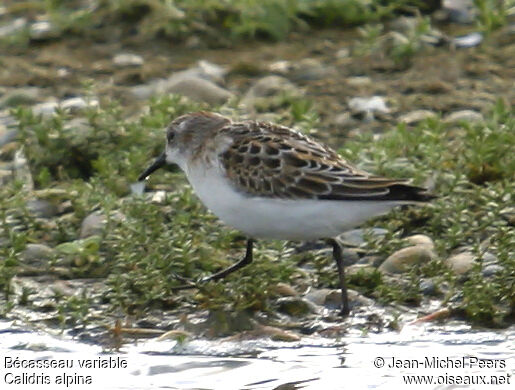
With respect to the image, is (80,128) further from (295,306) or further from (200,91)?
(295,306)

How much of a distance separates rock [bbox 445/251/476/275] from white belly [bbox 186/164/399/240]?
86 cm

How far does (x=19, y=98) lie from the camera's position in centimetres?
1074

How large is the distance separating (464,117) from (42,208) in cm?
337

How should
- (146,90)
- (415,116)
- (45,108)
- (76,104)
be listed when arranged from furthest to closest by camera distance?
1. (146,90)
2. (76,104)
3. (45,108)
4. (415,116)

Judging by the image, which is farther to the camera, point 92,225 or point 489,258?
point 92,225

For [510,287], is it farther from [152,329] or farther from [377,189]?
[152,329]

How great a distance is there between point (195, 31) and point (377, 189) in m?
5.31

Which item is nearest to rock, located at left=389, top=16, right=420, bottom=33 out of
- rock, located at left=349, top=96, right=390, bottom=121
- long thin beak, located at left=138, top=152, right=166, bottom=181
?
rock, located at left=349, top=96, right=390, bottom=121

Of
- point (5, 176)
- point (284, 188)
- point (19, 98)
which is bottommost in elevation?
point (284, 188)

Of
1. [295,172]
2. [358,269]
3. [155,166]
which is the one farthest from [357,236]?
[155,166]

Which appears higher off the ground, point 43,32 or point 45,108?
point 43,32

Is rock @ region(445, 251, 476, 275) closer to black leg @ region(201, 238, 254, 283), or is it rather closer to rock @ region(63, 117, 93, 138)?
black leg @ region(201, 238, 254, 283)

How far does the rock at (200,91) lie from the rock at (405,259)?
2.94 meters

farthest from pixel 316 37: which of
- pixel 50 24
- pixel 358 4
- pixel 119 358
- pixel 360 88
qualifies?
pixel 119 358
